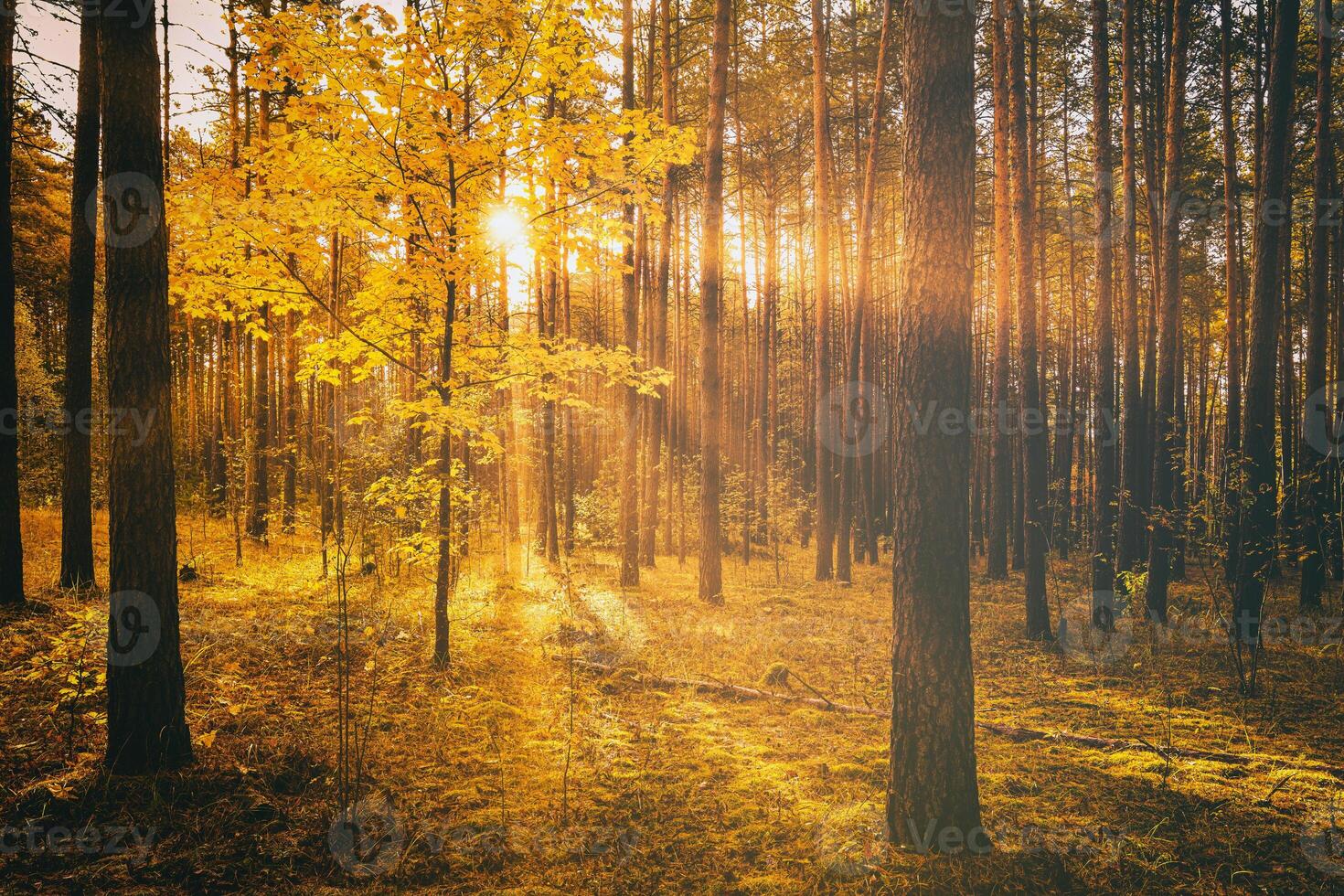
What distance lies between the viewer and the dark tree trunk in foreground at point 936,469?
349 centimetres

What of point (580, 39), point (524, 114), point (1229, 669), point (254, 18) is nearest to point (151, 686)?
point (254, 18)

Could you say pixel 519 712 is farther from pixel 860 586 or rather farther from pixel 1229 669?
pixel 860 586

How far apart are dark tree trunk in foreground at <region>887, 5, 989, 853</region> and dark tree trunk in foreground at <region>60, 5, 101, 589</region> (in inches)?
399

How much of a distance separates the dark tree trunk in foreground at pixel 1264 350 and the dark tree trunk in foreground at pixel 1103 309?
→ 5.58 ft

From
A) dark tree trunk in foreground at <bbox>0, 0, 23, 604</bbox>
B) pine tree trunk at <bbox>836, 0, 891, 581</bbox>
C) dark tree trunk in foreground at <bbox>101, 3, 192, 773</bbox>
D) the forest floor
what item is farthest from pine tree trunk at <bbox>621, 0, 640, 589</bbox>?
dark tree trunk in foreground at <bbox>0, 0, 23, 604</bbox>

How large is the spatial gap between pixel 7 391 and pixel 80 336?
139 cm

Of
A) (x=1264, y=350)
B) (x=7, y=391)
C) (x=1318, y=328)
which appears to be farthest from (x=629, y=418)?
(x=1318, y=328)

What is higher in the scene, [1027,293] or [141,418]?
[1027,293]

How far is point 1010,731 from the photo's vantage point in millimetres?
5414

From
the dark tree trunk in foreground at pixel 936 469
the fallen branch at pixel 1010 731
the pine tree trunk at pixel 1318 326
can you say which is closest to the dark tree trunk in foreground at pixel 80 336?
the fallen branch at pixel 1010 731

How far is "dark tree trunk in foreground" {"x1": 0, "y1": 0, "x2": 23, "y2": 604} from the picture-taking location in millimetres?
6551

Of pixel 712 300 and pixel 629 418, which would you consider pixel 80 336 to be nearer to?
pixel 629 418

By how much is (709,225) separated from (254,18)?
7095mm

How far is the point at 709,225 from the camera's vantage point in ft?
34.0
